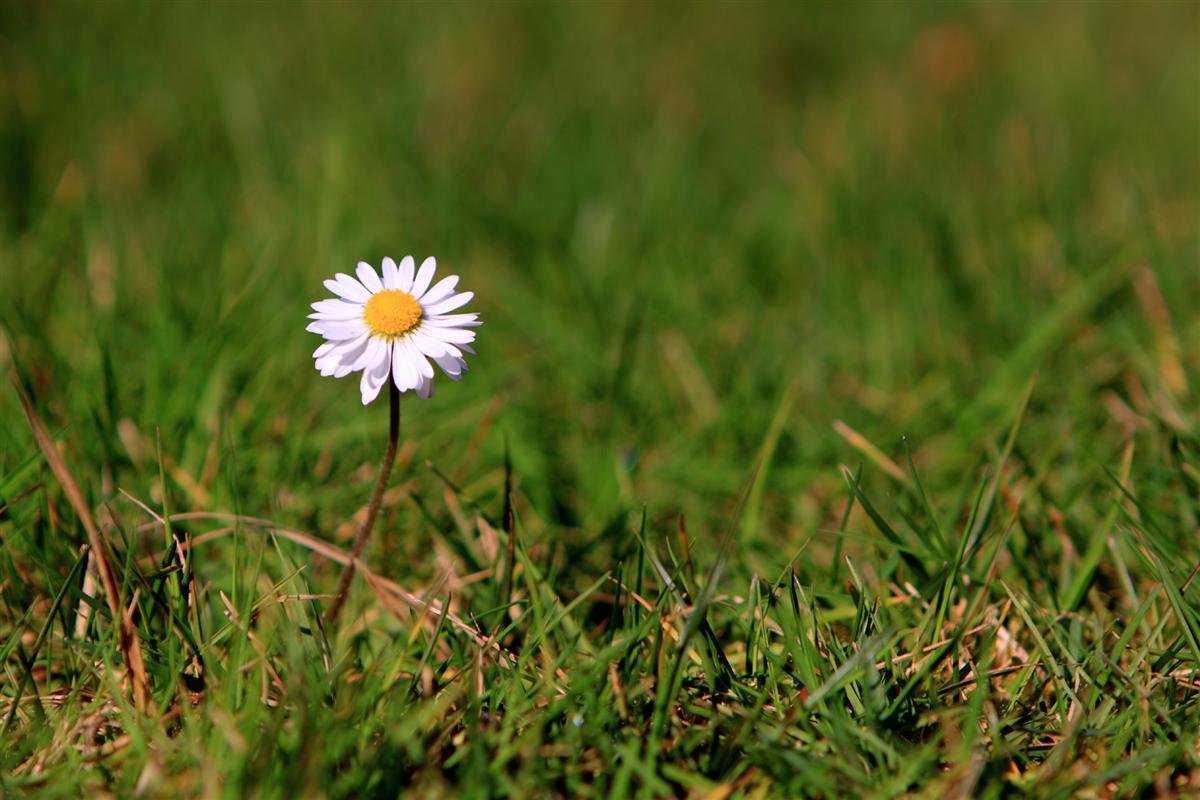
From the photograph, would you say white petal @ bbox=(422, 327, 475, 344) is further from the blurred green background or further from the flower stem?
the blurred green background

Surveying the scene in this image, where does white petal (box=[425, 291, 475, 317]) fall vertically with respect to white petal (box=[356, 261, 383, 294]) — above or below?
below

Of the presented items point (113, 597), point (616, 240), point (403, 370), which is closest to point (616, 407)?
point (616, 240)

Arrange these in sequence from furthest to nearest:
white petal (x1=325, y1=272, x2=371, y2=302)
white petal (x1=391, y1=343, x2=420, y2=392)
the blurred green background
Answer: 1. the blurred green background
2. white petal (x1=325, y1=272, x2=371, y2=302)
3. white petal (x1=391, y1=343, x2=420, y2=392)

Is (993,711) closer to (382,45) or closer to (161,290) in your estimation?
(161,290)

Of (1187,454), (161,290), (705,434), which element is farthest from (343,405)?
(1187,454)

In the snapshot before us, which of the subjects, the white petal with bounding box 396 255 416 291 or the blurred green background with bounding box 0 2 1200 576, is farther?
the blurred green background with bounding box 0 2 1200 576

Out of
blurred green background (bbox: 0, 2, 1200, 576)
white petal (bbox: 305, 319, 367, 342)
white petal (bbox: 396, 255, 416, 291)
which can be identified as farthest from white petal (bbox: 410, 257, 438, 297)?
blurred green background (bbox: 0, 2, 1200, 576)
